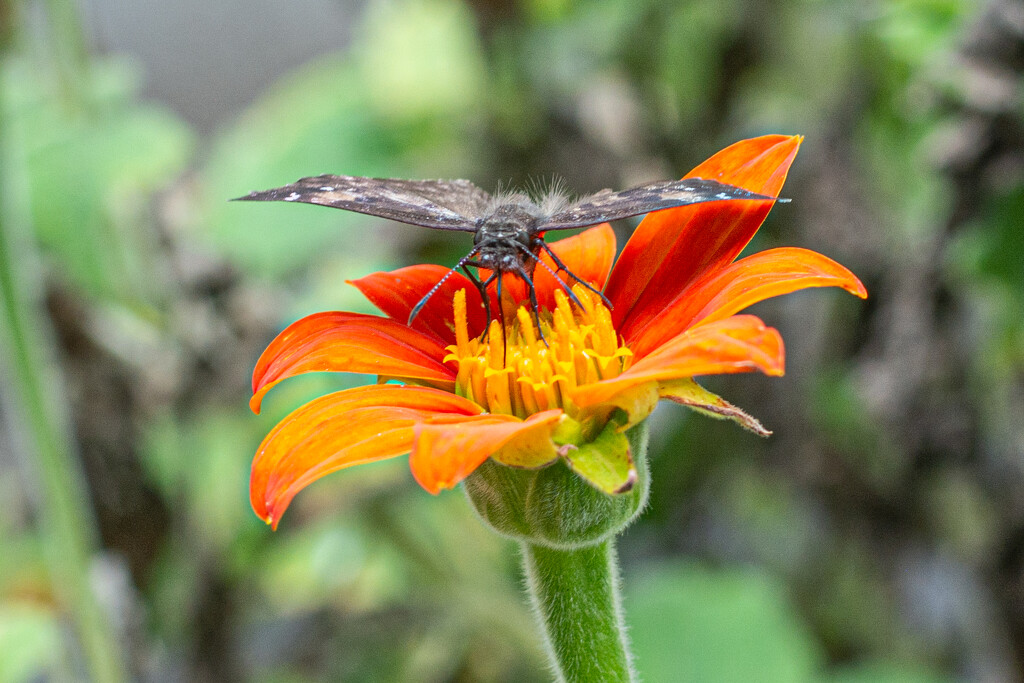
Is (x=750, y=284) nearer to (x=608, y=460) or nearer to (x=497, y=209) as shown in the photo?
(x=608, y=460)

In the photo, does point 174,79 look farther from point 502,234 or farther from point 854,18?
point 502,234

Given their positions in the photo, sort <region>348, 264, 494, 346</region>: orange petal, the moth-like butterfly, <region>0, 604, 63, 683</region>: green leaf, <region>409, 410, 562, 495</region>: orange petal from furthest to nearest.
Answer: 1. <region>0, 604, 63, 683</region>: green leaf
2. <region>348, 264, 494, 346</region>: orange petal
3. the moth-like butterfly
4. <region>409, 410, 562, 495</region>: orange petal

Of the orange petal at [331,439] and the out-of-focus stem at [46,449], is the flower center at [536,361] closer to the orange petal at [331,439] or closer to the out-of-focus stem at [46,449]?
the orange petal at [331,439]

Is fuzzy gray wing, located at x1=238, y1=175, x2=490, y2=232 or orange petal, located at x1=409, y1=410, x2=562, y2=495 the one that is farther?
fuzzy gray wing, located at x1=238, y1=175, x2=490, y2=232

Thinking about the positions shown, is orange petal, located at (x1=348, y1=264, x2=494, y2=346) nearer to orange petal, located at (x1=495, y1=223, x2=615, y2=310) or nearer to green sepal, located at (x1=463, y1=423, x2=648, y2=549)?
orange petal, located at (x1=495, y1=223, x2=615, y2=310)

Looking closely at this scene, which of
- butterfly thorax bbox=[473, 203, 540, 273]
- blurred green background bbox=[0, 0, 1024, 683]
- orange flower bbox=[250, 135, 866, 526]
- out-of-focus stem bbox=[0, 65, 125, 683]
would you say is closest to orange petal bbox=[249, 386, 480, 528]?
orange flower bbox=[250, 135, 866, 526]

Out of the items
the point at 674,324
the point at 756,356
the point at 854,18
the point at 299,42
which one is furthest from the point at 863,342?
the point at 299,42
